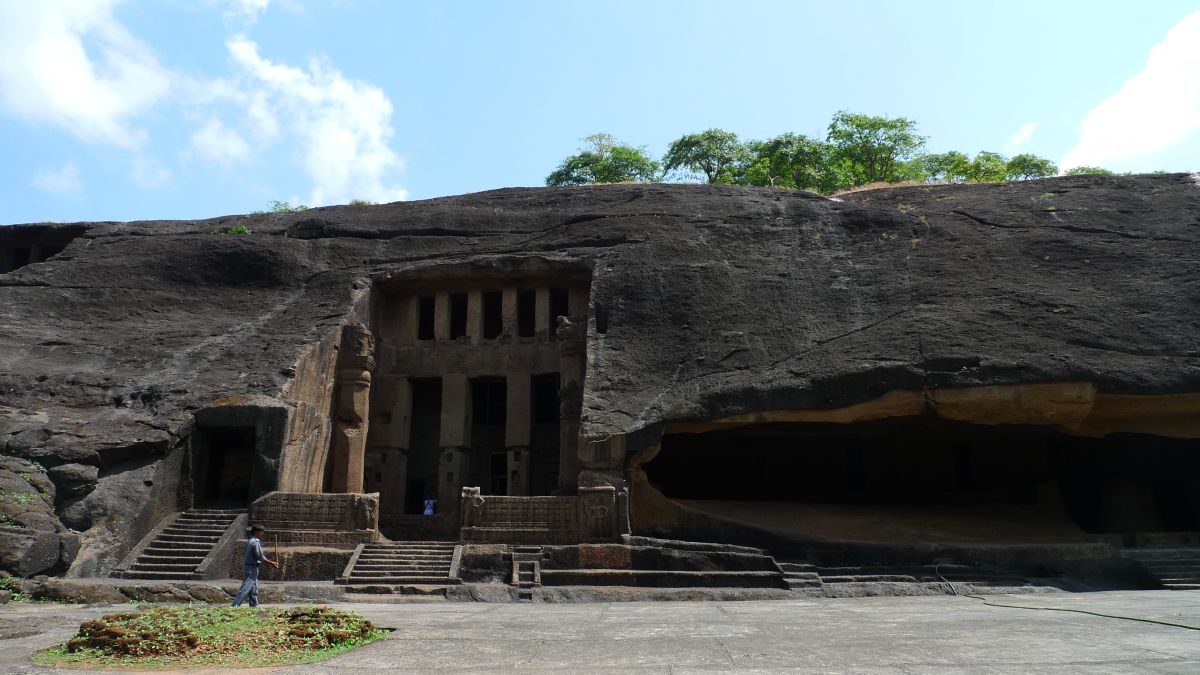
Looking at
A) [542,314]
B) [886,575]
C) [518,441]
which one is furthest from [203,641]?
[542,314]

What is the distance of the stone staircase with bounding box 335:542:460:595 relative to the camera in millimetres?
13016

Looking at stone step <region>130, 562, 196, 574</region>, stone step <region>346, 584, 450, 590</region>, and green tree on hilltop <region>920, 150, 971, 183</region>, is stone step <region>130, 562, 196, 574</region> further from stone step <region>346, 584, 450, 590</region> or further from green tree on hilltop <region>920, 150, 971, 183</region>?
green tree on hilltop <region>920, 150, 971, 183</region>

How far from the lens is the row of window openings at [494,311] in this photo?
2194 centimetres

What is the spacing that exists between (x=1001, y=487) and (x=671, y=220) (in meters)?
10.2

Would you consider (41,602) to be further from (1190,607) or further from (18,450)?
(1190,607)

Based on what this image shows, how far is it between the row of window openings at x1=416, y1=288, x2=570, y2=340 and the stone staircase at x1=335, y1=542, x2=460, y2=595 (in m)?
7.68

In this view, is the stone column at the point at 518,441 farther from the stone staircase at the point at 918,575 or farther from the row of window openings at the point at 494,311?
the stone staircase at the point at 918,575

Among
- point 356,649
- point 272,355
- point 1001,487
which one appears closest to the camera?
point 356,649

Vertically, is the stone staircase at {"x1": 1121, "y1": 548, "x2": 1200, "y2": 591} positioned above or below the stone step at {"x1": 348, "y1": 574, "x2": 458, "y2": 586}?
above

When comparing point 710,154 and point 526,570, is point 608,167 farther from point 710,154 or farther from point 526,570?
point 526,570

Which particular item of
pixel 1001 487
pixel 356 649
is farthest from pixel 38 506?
pixel 1001 487

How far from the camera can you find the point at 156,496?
604 inches

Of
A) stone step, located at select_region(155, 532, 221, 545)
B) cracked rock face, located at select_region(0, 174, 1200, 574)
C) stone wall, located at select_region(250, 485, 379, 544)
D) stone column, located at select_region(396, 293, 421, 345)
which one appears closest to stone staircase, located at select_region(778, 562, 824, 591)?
cracked rock face, located at select_region(0, 174, 1200, 574)

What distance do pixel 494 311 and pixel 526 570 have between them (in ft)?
36.6
